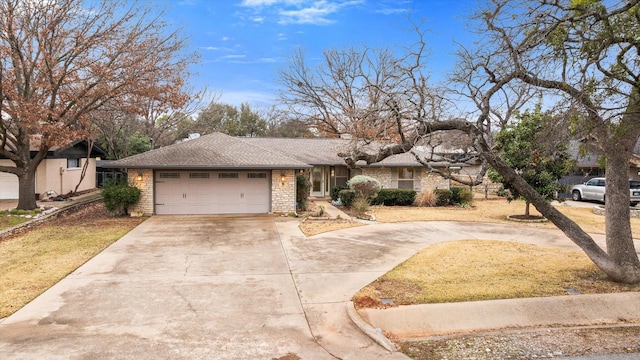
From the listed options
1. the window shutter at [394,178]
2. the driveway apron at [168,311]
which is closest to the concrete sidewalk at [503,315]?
the driveway apron at [168,311]

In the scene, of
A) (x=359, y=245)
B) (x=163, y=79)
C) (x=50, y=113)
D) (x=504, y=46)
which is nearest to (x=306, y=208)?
(x=359, y=245)

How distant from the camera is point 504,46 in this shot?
23.9ft

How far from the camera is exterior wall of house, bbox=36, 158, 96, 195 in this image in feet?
63.7

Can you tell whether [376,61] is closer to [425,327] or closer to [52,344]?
[425,327]

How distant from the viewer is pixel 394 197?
20.7 m

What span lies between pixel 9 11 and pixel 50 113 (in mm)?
3567

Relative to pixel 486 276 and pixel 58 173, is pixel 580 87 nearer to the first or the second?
pixel 486 276

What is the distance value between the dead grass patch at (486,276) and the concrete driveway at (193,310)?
2.99ft

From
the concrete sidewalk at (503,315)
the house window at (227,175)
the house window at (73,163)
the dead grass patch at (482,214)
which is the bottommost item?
the concrete sidewalk at (503,315)

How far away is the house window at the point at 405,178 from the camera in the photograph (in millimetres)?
22922

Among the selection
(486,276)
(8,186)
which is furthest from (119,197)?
(486,276)

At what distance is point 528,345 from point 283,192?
12.7 meters

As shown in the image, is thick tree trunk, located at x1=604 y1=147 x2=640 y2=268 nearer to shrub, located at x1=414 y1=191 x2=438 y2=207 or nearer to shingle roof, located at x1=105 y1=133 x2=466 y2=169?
shingle roof, located at x1=105 y1=133 x2=466 y2=169

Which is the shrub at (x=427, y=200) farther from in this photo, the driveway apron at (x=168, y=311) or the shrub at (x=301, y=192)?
the driveway apron at (x=168, y=311)
